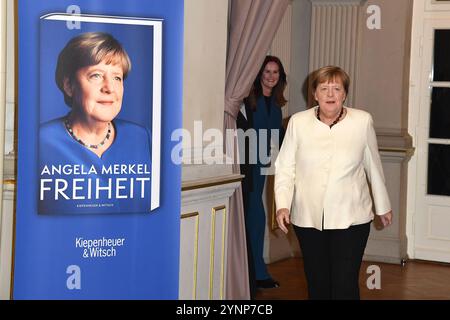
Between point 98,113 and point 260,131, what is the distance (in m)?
2.58

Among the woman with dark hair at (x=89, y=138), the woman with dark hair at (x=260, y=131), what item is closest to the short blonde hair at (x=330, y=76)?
the woman with dark hair at (x=89, y=138)

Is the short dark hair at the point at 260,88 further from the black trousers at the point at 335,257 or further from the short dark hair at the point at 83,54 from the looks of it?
the short dark hair at the point at 83,54

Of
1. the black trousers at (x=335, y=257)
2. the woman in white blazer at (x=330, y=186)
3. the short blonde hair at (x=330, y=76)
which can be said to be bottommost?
the black trousers at (x=335, y=257)

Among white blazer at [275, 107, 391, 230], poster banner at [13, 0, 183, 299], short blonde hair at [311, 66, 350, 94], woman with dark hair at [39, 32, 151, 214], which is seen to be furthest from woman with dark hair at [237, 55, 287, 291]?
woman with dark hair at [39, 32, 151, 214]


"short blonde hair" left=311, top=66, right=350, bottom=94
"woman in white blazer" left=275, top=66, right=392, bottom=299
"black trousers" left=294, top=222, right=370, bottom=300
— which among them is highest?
"short blonde hair" left=311, top=66, right=350, bottom=94

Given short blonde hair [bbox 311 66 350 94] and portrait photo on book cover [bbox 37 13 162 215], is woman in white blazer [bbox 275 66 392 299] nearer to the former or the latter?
short blonde hair [bbox 311 66 350 94]

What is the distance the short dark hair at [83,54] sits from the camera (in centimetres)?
334

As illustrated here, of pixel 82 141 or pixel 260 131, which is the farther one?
pixel 260 131

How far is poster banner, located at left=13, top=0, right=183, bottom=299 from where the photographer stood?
3.33 metres

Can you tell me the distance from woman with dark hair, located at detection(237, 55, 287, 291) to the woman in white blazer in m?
1.59

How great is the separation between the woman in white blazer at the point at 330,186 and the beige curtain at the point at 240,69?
714mm

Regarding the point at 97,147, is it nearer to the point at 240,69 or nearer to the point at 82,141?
the point at 82,141

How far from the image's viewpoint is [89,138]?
3.39 metres

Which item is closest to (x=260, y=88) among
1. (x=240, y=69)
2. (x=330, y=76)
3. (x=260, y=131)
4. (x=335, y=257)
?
(x=260, y=131)
